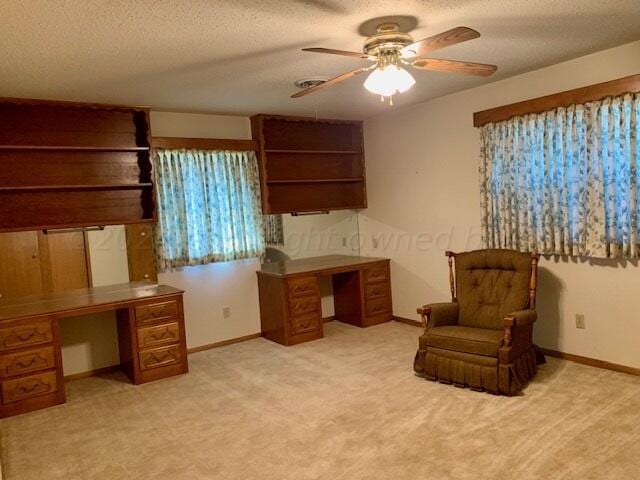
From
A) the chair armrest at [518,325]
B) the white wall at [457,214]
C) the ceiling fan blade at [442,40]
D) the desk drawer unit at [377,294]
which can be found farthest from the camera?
the desk drawer unit at [377,294]

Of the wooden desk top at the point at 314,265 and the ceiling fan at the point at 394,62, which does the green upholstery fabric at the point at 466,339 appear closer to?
the wooden desk top at the point at 314,265

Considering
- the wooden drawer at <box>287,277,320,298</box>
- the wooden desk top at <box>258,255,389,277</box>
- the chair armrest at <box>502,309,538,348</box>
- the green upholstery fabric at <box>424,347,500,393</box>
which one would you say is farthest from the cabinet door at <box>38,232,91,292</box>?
the chair armrest at <box>502,309,538,348</box>

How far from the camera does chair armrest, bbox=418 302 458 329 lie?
3820mm

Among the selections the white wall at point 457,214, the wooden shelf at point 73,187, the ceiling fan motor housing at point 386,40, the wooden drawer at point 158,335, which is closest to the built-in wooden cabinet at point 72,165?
the wooden shelf at point 73,187

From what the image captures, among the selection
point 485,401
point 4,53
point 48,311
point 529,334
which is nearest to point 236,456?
point 485,401

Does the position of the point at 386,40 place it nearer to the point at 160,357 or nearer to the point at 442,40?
the point at 442,40

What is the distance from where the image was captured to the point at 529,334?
3.56 m

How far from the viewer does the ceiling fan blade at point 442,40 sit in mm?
2191

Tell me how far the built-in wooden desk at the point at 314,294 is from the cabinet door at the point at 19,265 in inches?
83.4

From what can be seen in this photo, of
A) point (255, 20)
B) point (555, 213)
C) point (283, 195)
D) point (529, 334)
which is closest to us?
point (255, 20)

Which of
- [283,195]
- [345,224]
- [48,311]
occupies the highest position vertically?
[283,195]

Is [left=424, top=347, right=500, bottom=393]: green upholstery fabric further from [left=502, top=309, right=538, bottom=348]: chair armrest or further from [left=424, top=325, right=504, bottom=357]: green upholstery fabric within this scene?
[left=502, top=309, right=538, bottom=348]: chair armrest

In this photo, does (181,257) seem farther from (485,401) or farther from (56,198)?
(485,401)

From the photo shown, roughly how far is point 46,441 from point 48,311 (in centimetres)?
97
